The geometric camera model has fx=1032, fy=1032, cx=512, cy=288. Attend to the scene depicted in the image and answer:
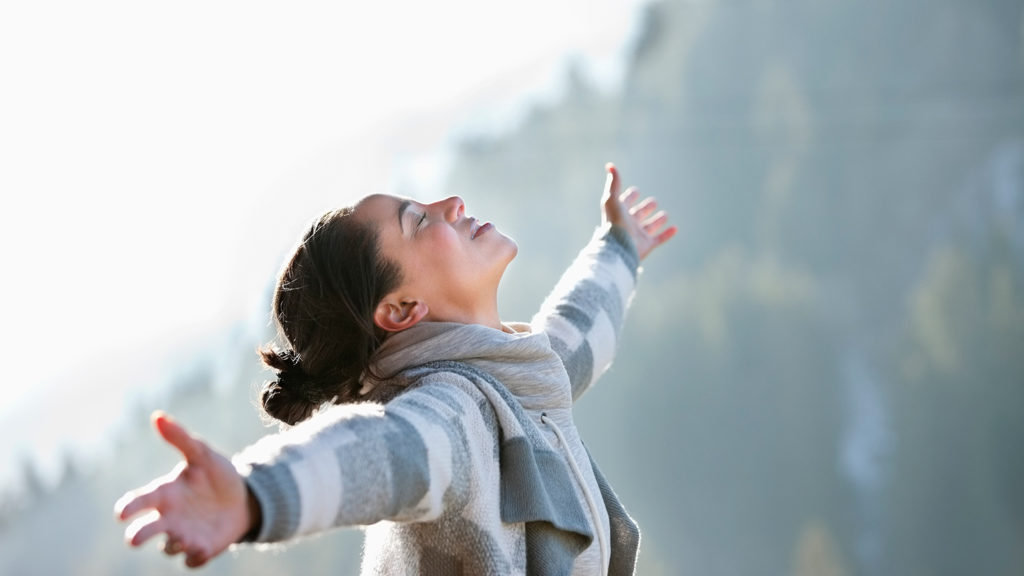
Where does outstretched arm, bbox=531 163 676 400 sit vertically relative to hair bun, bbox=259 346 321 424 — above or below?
above

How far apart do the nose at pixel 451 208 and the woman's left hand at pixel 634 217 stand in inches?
11.8

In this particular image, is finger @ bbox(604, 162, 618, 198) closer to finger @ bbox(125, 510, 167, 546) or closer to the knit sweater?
the knit sweater

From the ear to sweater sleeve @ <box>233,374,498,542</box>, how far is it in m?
0.09

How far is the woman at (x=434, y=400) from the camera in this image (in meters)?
0.55

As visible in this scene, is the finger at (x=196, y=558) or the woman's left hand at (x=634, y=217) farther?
the woman's left hand at (x=634, y=217)

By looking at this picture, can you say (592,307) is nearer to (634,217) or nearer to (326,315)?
(634,217)

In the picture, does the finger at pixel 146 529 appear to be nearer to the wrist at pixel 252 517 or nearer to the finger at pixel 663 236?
the wrist at pixel 252 517

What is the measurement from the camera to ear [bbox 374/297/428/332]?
0.71m

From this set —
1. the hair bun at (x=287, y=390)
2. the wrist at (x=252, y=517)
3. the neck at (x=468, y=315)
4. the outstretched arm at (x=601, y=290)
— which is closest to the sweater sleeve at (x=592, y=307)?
the outstretched arm at (x=601, y=290)

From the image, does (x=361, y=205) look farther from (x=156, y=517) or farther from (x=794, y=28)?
(x=794, y=28)

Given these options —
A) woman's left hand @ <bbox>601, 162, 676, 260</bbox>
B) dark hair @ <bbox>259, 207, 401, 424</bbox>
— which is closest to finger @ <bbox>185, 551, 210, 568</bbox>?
dark hair @ <bbox>259, 207, 401, 424</bbox>

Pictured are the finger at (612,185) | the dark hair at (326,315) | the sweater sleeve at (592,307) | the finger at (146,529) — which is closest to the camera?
the finger at (146,529)

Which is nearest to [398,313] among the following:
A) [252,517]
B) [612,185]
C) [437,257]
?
[437,257]

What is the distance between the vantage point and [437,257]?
2.37ft
